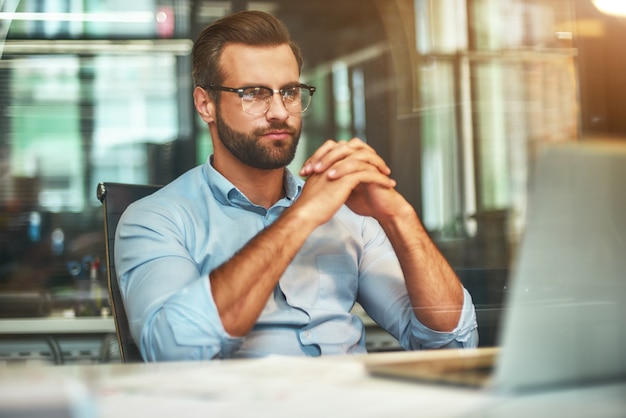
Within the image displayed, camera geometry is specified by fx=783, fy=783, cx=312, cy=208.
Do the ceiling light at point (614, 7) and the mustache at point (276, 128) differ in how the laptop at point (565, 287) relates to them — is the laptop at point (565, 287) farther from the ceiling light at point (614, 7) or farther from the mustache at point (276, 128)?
the ceiling light at point (614, 7)

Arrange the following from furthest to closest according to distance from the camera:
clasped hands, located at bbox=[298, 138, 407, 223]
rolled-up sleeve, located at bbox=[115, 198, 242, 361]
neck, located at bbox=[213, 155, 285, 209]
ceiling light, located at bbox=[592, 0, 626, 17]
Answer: ceiling light, located at bbox=[592, 0, 626, 17], neck, located at bbox=[213, 155, 285, 209], clasped hands, located at bbox=[298, 138, 407, 223], rolled-up sleeve, located at bbox=[115, 198, 242, 361]

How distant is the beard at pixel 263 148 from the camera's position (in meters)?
1.61

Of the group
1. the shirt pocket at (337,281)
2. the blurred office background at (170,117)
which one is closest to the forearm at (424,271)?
the shirt pocket at (337,281)

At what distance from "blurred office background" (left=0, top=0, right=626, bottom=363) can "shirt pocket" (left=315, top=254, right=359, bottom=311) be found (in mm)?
2361

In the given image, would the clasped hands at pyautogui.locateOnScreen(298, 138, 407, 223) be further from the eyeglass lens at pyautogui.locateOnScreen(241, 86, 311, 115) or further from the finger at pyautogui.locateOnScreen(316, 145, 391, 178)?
the eyeglass lens at pyautogui.locateOnScreen(241, 86, 311, 115)

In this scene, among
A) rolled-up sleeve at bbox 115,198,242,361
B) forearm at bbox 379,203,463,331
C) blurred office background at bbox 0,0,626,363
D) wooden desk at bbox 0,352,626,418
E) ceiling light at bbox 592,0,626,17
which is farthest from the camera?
blurred office background at bbox 0,0,626,363

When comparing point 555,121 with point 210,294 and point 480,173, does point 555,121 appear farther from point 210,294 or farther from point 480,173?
point 210,294

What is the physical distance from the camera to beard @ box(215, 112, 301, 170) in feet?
5.28

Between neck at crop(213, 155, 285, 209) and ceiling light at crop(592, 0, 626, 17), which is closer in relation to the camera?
neck at crop(213, 155, 285, 209)

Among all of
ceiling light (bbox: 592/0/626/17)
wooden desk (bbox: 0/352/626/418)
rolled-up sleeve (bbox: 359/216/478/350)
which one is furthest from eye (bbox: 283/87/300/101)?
ceiling light (bbox: 592/0/626/17)

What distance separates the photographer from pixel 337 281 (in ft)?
5.23

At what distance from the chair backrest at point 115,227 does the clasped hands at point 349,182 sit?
45 cm

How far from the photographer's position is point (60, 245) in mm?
4344

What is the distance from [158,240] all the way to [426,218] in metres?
3.19
